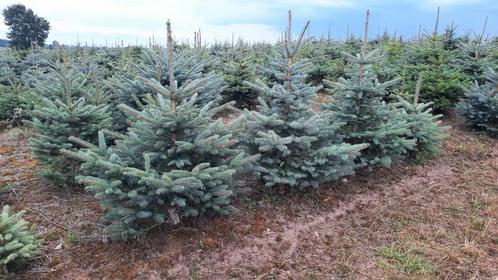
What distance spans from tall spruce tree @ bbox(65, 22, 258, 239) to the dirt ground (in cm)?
34

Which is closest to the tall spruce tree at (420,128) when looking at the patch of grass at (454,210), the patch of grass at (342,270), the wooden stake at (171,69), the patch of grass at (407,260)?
the patch of grass at (454,210)

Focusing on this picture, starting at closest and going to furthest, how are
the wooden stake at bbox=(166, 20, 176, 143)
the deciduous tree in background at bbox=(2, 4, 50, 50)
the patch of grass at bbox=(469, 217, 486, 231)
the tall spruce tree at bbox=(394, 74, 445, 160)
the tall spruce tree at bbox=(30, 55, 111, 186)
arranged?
1. the wooden stake at bbox=(166, 20, 176, 143)
2. the patch of grass at bbox=(469, 217, 486, 231)
3. the tall spruce tree at bbox=(30, 55, 111, 186)
4. the tall spruce tree at bbox=(394, 74, 445, 160)
5. the deciduous tree in background at bbox=(2, 4, 50, 50)

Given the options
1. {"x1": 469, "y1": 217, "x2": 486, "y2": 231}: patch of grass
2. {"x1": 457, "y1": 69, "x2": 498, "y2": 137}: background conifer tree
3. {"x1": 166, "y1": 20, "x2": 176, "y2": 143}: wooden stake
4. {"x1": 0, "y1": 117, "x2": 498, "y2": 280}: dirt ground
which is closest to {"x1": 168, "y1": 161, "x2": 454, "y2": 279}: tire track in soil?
{"x1": 0, "y1": 117, "x2": 498, "y2": 280}: dirt ground

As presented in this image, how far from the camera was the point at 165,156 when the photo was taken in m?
3.91

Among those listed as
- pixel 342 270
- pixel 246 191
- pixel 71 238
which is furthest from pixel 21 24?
pixel 342 270

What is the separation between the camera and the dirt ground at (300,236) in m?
3.82

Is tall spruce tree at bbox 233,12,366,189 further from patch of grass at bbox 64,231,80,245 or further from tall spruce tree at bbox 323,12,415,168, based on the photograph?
patch of grass at bbox 64,231,80,245

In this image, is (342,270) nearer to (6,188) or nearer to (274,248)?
(274,248)

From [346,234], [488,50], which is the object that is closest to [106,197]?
[346,234]

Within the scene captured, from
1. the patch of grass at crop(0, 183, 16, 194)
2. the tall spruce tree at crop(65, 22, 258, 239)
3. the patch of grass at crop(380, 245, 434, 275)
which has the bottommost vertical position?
→ the patch of grass at crop(380, 245, 434, 275)

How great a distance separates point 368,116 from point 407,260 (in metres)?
2.37

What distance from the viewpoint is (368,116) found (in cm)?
568

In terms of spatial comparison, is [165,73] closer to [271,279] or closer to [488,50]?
[271,279]

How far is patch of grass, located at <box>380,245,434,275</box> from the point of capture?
3.92m
